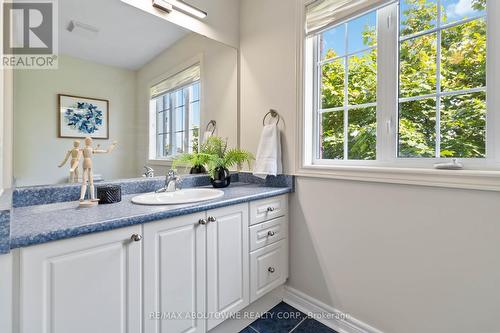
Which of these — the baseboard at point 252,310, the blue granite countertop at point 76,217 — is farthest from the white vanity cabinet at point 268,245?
the blue granite countertop at point 76,217

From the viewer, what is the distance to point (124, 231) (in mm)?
988

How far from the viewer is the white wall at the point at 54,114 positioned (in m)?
1.16

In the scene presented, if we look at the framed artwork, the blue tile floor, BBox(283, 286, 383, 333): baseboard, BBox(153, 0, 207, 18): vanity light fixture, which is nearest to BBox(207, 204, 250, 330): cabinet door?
the blue tile floor

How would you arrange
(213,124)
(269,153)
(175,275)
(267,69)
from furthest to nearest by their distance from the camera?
(213,124)
(267,69)
(269,153)
(175,275)

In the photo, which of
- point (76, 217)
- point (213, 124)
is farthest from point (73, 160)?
point (213, 124)

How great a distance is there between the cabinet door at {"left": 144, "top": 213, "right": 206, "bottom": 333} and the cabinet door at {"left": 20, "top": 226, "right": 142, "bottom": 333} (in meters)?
0.05

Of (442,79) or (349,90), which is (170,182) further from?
(442,79)

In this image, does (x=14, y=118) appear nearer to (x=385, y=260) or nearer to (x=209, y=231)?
(x=209, y=231)

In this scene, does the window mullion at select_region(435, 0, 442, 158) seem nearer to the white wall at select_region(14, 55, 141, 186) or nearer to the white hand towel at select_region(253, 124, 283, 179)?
the white hand towel at select_region(253, 124, 283, 179)

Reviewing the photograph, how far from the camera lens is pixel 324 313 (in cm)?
161

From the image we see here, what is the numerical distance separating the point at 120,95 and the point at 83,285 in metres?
1.06

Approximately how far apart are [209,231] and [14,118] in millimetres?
1038

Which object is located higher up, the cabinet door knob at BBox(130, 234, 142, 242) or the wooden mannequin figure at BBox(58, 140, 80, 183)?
the wooden mannequin figure at BBox(58, 140, 80, 183)

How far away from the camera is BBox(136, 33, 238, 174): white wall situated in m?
1.59
